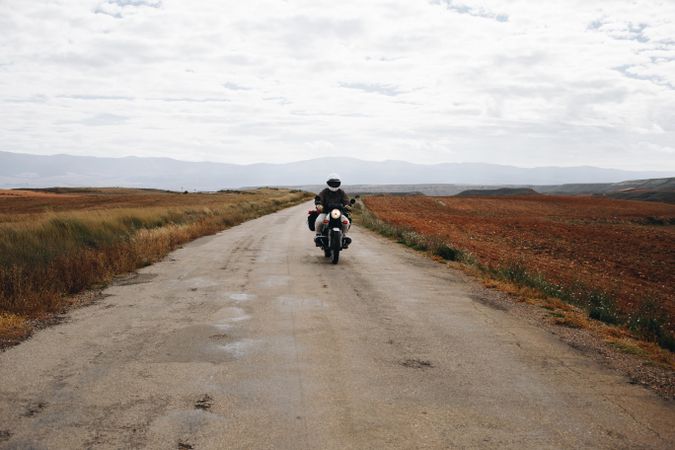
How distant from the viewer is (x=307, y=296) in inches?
372

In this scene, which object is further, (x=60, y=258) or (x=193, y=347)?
(x=60, y=258)

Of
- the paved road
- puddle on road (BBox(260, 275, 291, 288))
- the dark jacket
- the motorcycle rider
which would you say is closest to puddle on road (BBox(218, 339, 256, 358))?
the paved road

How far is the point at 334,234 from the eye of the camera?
45.2 feet

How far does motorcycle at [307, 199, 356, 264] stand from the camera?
45.1ft

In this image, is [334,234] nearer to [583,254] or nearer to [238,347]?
[238,347]

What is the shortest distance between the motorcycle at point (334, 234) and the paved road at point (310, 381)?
4429 mm

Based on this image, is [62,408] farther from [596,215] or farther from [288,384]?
[596,215]

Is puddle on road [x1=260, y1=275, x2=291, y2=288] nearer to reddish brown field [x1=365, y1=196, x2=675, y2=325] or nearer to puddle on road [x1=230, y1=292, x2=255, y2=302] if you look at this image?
puddle on road [x1=230, y1=292, x2=255, y2=302]

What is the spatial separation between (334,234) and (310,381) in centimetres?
867

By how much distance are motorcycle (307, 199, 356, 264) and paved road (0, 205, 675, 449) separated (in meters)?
4.43

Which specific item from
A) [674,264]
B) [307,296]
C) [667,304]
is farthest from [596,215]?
[307,296]

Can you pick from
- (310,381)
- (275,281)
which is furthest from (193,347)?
(275,281)

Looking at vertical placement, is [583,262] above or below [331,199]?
below

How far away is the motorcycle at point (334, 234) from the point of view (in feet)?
45.1
